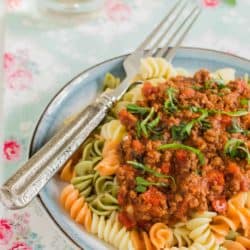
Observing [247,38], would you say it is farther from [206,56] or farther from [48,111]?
[48,111]

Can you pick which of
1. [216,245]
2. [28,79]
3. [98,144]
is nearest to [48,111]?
[98,144]

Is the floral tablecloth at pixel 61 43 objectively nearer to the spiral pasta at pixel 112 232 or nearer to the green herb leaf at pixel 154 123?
the spiral pasta at pixel 112 232

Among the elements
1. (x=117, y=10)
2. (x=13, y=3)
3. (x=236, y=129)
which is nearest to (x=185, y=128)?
(x=236, y=129)

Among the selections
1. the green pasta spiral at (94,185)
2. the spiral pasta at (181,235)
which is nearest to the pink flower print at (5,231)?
the green pasta spiral at (94,185)

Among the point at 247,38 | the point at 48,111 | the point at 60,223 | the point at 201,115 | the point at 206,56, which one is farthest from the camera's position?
the point at 247,38

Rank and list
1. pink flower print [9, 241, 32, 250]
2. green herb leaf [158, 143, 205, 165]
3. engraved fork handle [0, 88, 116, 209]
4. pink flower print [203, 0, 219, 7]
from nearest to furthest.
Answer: engraved fork handle [0, 88, 116, 209]
green herb leaf [158, 143, 205, 165]
pink flower print [9, 241, 32, 250]
pink flower print [203, 0, 219, 7]

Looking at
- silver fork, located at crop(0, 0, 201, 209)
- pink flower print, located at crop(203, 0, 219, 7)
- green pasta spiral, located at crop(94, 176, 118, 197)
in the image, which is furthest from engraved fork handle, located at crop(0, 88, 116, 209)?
pink flower print, located at crop(203, 0, 219, 7)

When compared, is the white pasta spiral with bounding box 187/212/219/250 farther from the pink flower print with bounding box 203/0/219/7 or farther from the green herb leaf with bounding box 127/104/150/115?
the pink flower print with bounding box 203/0/219/7
